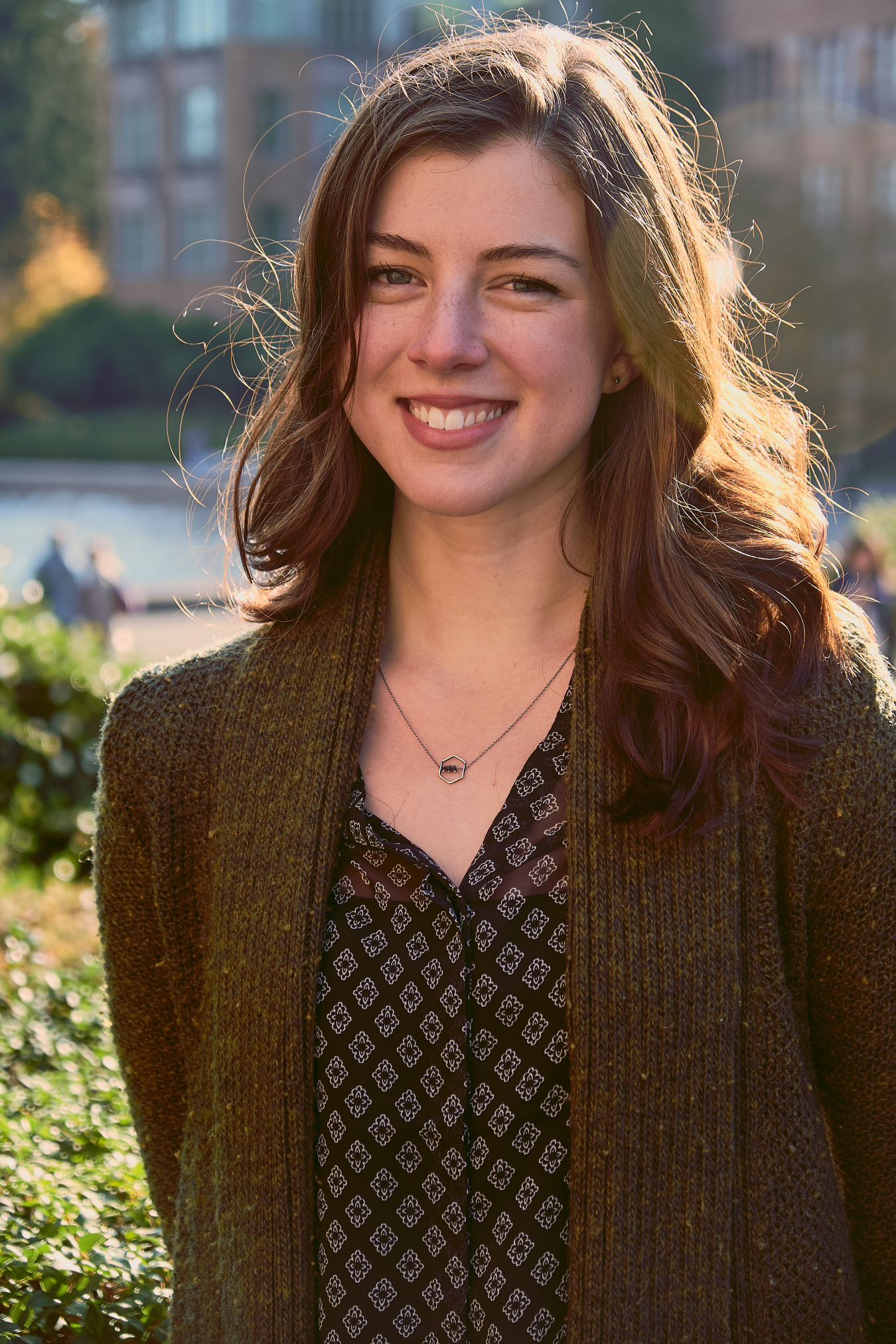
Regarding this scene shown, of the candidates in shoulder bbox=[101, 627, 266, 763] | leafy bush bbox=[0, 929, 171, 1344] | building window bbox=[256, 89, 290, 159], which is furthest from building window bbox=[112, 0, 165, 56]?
shoulder bbox=[101, 627, 266, 763]

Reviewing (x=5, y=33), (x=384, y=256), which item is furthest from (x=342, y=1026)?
(x=5, y=33)

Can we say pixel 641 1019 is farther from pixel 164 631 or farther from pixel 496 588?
pixel 164 631

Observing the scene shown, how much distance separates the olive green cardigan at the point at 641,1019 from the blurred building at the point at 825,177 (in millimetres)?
21223

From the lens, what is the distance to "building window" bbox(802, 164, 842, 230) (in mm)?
29953

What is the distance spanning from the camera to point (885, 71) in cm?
3784

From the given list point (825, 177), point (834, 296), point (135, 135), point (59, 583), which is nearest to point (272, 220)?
point (135, 135)

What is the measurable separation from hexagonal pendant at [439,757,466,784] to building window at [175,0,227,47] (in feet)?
161

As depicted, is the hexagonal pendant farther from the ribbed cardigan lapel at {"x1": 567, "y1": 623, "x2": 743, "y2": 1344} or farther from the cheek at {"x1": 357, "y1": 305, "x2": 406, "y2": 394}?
the cheek at {"x1": 357, "y1": 305, "x2": 406, "y2": 394}

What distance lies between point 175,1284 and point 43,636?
4.95m

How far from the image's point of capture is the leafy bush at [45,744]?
5965 millimetres

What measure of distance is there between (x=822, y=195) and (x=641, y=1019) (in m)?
34.7

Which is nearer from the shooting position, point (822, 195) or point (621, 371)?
point (621, 371)

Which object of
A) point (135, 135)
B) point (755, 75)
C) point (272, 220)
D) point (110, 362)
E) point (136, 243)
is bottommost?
point (110, 362)

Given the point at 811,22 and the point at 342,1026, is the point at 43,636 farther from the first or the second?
the point at 811,22
